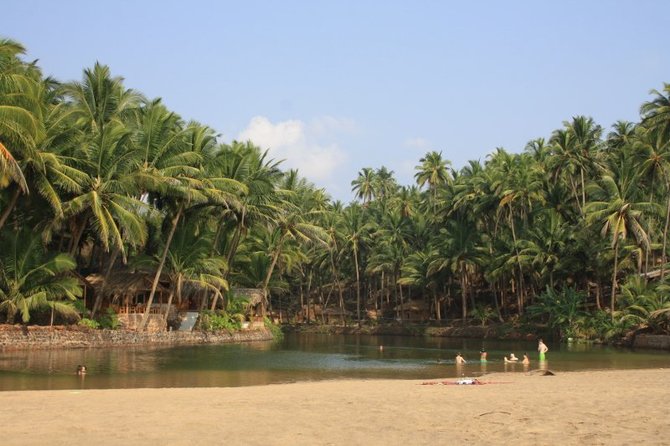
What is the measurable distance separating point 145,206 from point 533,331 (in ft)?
109

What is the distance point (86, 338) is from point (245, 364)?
11231 millimetres

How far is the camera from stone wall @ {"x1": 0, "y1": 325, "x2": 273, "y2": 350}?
3434cm

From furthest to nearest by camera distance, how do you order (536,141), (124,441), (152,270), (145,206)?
(536,141)
(152,270)
(145,206)
(124,441)

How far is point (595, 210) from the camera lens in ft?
155

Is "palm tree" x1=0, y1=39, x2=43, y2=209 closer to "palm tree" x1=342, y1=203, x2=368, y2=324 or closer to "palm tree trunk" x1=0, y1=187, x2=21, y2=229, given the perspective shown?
"palm tree trunk" x1=0, y1=187, x2=21, y2=229

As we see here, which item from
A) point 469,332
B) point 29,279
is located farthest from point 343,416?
point 469,332

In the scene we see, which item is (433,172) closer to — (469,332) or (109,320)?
(469,332)

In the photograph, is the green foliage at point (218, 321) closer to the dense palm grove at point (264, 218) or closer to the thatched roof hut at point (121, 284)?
the dense palm grove at point (264, 218)

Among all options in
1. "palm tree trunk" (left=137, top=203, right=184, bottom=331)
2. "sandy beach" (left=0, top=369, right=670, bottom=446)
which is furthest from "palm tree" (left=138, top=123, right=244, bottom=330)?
"sandy beach" (left=0, top=369, right=670, bottom=446)

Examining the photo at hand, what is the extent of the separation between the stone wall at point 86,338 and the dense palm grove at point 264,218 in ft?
3.58

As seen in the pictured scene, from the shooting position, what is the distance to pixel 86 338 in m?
37.6

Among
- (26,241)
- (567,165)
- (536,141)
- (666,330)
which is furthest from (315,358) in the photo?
(536,141)

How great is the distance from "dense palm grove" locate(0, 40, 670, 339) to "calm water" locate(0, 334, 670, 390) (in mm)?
5137

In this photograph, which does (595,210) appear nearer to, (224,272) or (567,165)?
(567,165)
